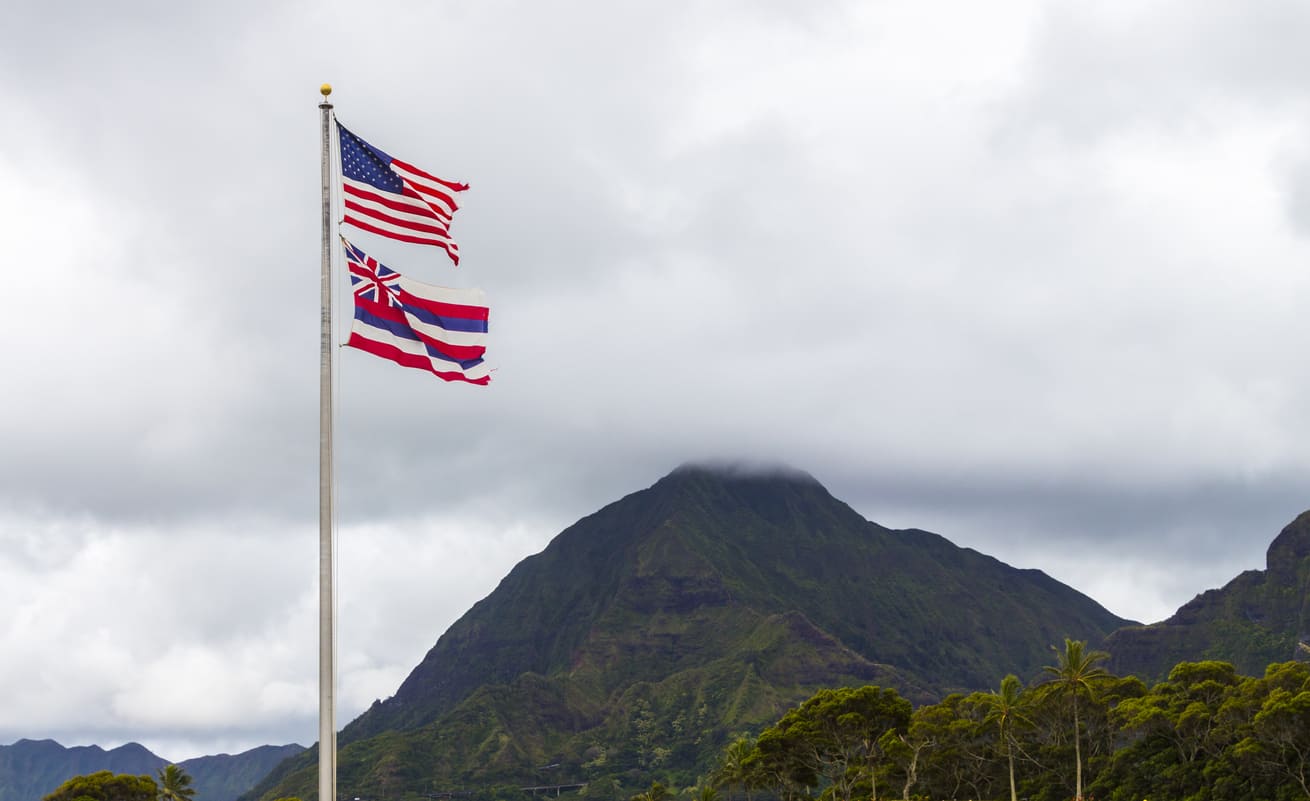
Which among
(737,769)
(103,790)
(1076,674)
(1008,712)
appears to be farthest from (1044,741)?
(103,790)

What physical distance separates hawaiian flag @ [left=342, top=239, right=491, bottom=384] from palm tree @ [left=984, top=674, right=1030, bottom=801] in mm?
87795

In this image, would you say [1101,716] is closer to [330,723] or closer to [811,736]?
[811,736]

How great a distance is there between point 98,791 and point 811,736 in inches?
2324

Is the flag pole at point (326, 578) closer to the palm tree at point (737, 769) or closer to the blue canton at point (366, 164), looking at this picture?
the blue canton at point (366, 164)

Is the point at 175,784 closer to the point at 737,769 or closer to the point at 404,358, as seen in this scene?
the point at 737,769

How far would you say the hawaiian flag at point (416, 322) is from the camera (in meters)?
25.8

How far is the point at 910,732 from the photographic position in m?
114

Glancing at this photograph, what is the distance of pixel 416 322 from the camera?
86.1 feet

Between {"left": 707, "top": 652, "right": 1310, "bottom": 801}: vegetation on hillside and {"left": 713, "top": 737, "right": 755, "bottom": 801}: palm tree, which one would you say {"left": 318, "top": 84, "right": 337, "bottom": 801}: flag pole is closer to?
{"left": 707, "top": 652, "right": 1310, "bottom": 801}: vegetation on hillside

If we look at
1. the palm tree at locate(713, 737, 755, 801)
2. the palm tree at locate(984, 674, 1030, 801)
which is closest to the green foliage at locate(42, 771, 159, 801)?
the palm tree at locate(713, 737, 755, 801)

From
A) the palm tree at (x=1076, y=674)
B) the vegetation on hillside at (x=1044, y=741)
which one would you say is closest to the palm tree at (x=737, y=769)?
the vegetation on hillside at (x=1044, y=741)

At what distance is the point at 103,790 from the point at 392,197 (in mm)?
92221

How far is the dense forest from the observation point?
326 feet

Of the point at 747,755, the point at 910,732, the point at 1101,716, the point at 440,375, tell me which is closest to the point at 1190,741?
the point at 1101,716
